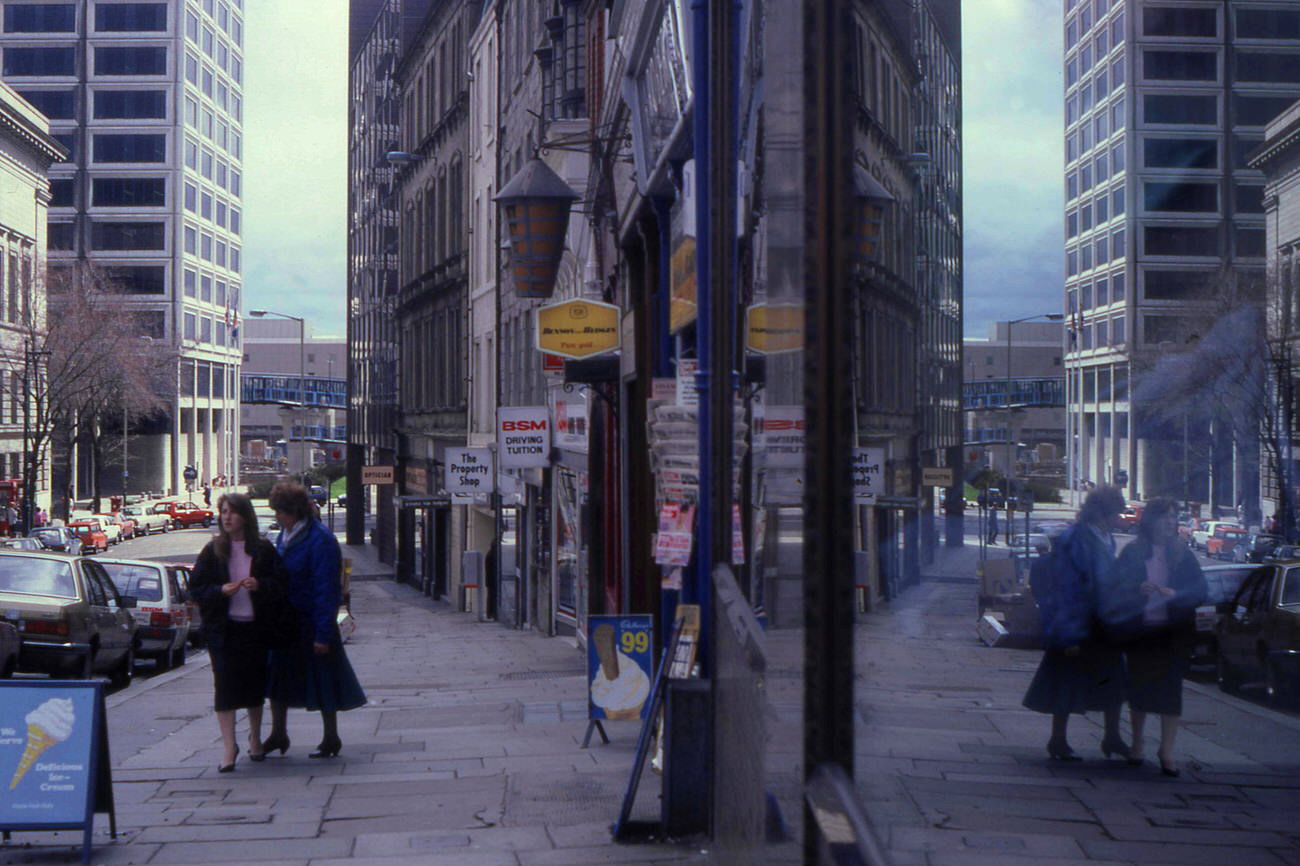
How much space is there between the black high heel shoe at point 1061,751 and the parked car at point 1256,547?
0.21 m

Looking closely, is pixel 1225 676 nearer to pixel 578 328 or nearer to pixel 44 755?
pixel 44 755

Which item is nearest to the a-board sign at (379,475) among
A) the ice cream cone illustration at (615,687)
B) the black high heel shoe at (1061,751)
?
the ice cream cone illustration at (615,687)

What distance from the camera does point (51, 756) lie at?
6.64m

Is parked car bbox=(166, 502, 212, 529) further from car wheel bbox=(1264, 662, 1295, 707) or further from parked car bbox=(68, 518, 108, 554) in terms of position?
car wheel bbox=(1264, 662, 1295, 707)

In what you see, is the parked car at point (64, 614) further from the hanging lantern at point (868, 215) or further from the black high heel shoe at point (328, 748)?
the hanging lantern at point (868, 215)

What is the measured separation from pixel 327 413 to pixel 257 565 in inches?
3369

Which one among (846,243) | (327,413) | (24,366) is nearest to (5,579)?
(846,243)

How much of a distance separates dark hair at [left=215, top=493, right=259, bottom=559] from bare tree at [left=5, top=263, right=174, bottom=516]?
40.8 metres

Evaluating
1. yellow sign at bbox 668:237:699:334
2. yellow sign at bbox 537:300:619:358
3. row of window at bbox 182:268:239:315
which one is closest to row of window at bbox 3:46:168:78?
row of window at bbox 182:268:239:315

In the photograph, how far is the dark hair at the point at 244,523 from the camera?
8.66 m

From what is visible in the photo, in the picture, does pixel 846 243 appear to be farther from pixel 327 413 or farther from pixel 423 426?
pixel 327 413

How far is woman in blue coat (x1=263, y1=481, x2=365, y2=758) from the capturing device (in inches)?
347

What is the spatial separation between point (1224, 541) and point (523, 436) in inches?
873

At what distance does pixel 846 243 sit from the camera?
178 centimetres
